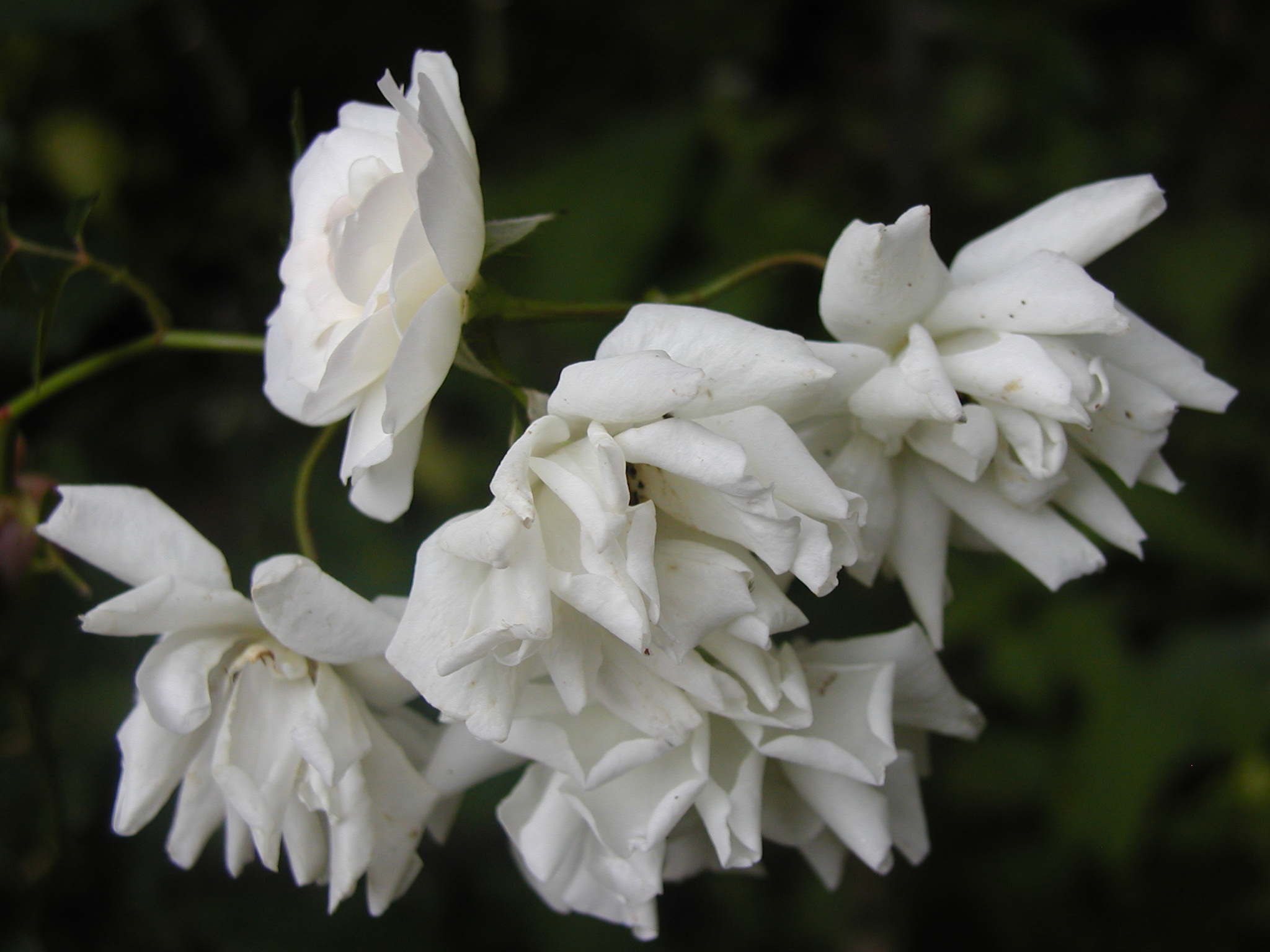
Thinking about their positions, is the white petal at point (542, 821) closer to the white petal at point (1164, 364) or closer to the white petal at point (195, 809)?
the white petal at point (195, 809)

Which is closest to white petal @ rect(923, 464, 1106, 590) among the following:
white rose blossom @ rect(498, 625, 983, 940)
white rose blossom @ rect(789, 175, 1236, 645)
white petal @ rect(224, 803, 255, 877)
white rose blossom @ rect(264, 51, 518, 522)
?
white rose blossom @ rect(789, 175, 1236, 645)

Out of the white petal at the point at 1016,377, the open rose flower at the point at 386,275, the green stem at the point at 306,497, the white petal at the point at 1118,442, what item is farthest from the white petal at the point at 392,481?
the white petal at the point at 1118,442

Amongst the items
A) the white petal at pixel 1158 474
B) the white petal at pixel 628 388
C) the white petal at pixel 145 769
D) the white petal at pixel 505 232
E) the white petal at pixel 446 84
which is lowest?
the white petal at pixel 145 769

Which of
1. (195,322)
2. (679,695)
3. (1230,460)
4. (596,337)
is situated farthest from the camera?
(1230,460)

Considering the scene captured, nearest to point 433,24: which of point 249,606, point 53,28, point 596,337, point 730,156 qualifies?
point 730,156

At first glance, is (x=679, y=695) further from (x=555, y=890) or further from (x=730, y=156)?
(x=730, y=156)

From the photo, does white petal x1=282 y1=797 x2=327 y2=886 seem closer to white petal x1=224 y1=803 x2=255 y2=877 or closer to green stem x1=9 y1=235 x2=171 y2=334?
white petal x1=224 y1=803 x2=255 y2=877
